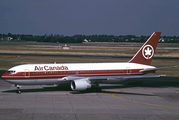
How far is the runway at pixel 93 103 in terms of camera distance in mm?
26438

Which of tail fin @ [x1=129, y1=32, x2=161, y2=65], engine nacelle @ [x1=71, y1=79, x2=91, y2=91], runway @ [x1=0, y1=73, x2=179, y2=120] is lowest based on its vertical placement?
runway @ [x1=0, y1=73, x2=179, y2=120]

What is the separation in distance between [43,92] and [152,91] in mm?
16253

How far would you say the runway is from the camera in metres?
26.4

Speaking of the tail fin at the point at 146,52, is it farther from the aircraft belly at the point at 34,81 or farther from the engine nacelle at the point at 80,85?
the aircraft belly at the point at 34,81

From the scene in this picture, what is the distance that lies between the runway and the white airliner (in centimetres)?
174

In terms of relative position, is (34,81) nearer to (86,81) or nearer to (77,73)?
(77,73)

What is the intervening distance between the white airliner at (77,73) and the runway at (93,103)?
1741mm

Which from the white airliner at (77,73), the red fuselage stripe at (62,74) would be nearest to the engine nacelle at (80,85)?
the white airliner at (77,73)

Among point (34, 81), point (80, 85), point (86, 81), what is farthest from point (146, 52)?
point (34, 81)

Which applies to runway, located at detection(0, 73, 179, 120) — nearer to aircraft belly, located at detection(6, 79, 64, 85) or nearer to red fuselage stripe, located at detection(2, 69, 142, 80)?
aircraft belly, located at detection(6, 79, 64, 85)

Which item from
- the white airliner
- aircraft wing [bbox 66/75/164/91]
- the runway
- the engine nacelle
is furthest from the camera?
the white airliner

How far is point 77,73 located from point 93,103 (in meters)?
8.17

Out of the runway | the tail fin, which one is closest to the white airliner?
the tail fin

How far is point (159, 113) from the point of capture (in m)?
27.6
